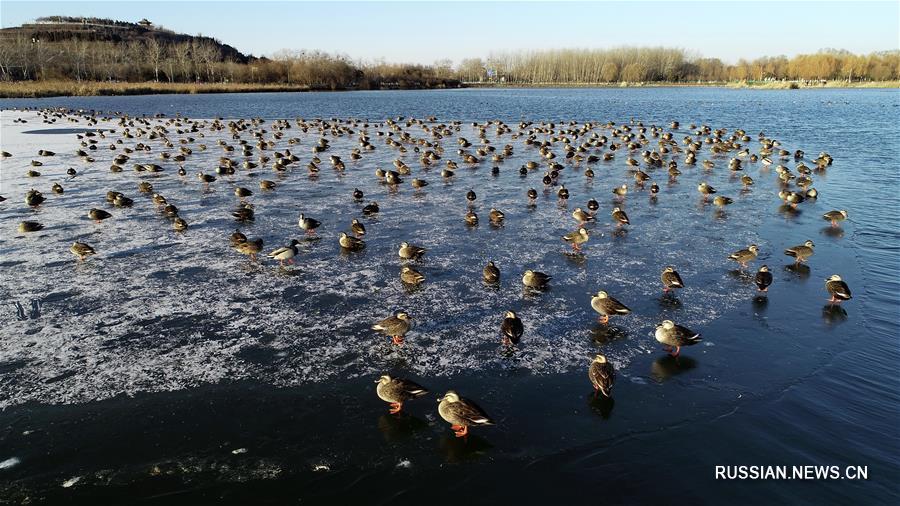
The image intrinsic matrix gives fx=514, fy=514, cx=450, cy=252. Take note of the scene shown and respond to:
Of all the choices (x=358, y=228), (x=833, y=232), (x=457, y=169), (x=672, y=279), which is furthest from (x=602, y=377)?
(x=457, y=169)

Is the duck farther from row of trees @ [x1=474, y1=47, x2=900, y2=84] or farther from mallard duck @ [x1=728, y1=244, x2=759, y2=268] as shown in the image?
row of trees @ [x1=474, y1=47, x2=900, y2=84]

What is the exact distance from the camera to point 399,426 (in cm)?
748

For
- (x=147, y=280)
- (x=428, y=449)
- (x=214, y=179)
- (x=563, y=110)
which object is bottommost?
(x=428, y=449)

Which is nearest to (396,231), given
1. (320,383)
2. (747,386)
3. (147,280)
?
(147,280)

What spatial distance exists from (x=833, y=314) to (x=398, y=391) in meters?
9.55

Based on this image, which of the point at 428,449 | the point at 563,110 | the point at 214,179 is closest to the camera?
the point at 428,449

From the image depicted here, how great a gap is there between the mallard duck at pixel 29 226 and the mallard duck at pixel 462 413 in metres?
15.9

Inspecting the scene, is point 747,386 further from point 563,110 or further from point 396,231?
point 563,110

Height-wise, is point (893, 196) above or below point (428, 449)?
above

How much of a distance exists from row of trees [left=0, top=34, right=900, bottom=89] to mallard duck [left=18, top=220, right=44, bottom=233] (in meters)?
120

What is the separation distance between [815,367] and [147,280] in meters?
14.2

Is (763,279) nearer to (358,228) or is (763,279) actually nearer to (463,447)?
(463,447)

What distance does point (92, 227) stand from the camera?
16734mm

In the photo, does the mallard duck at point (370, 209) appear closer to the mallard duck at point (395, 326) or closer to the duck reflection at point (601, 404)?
the mallard duck at point (395, 326)
